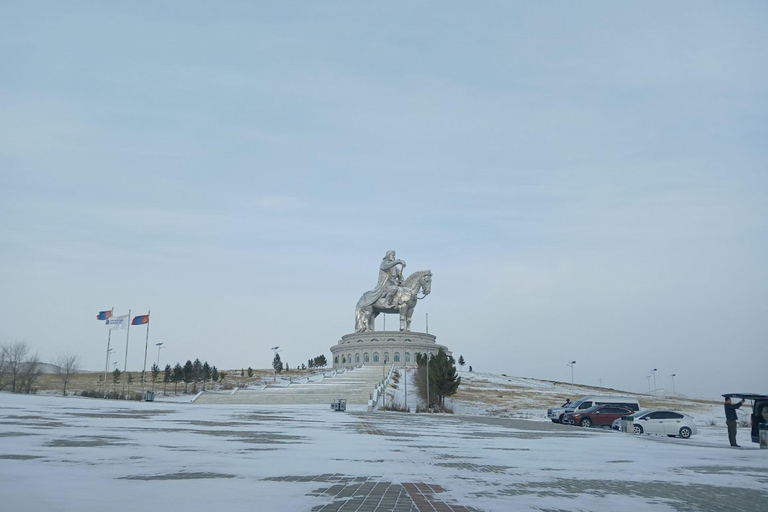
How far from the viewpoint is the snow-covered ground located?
26.5 feet

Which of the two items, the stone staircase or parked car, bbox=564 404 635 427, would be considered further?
the stone staircase

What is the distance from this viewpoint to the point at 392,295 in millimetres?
80250

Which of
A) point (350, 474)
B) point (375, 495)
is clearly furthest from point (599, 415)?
Result: point (375, 495)

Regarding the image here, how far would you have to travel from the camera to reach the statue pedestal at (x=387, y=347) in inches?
3120

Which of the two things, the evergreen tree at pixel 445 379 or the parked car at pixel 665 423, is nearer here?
the parked car at pixel 665 423

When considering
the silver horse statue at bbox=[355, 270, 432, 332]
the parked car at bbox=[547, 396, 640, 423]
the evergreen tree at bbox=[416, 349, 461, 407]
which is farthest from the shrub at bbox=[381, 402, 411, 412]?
the silver horse statue at bbox=[355, 270, 432, 332]

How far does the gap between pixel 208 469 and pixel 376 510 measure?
427 cm

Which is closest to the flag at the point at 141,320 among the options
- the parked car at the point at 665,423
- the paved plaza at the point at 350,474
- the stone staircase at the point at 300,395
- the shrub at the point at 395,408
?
the stone staircase at the point at 300,395

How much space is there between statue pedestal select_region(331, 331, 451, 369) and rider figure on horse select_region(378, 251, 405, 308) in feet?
14.0

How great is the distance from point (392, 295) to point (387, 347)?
6528mm

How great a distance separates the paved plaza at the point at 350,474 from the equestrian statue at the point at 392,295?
61.9 m

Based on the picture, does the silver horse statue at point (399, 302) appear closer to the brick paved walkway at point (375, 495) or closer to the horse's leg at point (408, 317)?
the horse's leg at point (408, 317)

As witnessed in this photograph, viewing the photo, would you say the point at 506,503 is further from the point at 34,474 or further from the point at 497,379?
the point at 497,379

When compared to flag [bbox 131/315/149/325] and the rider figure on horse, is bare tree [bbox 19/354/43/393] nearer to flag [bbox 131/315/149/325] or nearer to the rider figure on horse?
flag [bbox 131/315/149/325]
